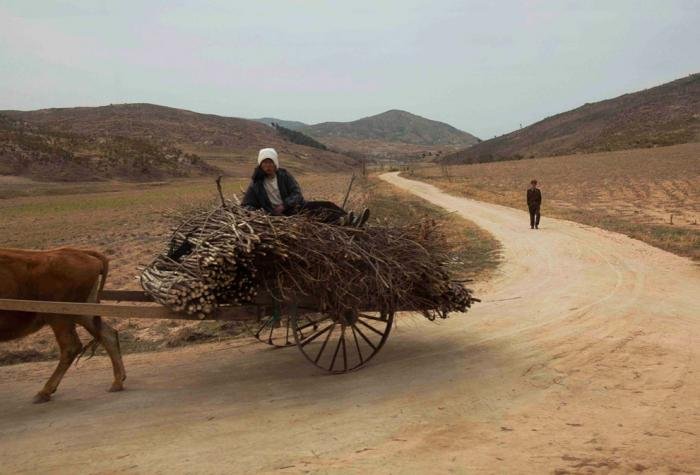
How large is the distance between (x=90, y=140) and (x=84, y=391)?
2198 inches

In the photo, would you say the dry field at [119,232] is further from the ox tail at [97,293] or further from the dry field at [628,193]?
the dry field at [628,193]

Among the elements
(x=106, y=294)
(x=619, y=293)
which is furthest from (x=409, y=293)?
(x=619, y=293)

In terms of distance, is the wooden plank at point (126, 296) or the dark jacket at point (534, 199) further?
the dark jacket at point (534, 199)

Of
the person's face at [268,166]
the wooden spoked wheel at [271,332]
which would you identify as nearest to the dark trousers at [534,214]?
the wooden spoked wheel at [271,332]

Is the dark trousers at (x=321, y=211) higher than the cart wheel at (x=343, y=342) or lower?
higher

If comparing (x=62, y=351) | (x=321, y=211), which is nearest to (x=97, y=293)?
(x=62, y=351)

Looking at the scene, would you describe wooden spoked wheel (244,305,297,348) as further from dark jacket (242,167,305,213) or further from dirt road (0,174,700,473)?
dark jacket (242,167,305,213)

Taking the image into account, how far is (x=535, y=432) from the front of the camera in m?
4.48

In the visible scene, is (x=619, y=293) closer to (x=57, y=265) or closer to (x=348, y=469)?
(x=348, y=469)

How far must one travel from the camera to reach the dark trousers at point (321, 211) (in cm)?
622

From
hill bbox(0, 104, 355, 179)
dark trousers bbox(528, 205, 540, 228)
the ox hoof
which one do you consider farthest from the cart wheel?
hill bbox(0, 104, 355, 179)

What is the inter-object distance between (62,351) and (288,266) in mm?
2318

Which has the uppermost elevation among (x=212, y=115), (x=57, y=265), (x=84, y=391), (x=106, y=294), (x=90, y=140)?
(x=212, y=115)

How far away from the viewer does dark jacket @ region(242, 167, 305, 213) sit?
21.0ft
